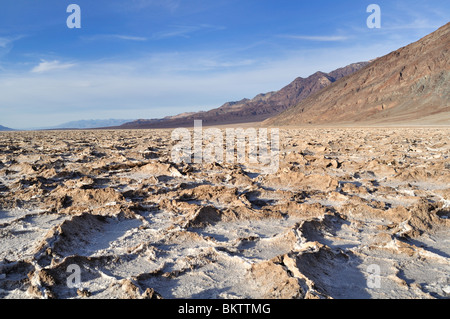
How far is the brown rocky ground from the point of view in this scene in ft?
8.04

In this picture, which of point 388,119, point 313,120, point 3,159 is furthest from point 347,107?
point 3,159

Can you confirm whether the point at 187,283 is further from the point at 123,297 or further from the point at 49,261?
the point at 49,261

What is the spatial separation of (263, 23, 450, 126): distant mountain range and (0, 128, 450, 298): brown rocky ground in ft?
135

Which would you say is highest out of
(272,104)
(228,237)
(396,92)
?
(272,104)

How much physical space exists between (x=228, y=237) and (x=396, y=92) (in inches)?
2477

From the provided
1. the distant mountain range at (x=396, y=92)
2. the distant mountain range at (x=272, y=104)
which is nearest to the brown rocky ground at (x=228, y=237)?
the distant mountain range at (x=396, y=92)

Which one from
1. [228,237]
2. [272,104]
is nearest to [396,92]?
[228,237]

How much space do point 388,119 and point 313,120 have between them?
19.8 m

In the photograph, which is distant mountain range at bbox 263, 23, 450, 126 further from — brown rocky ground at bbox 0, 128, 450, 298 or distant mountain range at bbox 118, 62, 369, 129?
distant mountain range at bbox 118, 62, 369, 129

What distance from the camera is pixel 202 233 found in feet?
11.8

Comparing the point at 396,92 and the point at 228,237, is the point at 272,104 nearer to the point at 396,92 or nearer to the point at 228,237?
the point at 396,92

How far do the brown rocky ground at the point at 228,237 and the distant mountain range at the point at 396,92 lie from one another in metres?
41.0

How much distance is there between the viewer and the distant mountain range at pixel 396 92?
1976 inches

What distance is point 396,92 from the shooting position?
188 feet
